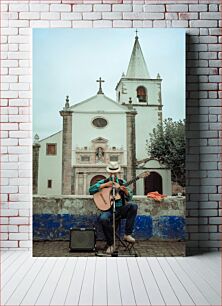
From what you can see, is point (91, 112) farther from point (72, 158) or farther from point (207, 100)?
point (207, 100)

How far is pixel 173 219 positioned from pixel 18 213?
5.06ft

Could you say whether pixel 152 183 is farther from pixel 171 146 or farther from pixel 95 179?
pixel 95 179

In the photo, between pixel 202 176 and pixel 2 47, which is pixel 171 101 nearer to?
pixel 202 176

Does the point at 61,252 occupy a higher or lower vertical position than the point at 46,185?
lower

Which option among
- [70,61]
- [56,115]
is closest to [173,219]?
[56,115]

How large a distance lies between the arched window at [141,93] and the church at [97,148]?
99 mm

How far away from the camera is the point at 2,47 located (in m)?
5.41

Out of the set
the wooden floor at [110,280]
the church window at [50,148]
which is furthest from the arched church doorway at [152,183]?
the church window at [50,148]

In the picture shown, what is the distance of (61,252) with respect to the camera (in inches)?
205

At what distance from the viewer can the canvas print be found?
525cm

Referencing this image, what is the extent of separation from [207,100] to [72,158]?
1485mm

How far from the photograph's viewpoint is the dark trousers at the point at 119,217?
5.20 m

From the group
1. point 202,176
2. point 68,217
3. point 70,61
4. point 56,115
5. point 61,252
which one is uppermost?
point 70,61

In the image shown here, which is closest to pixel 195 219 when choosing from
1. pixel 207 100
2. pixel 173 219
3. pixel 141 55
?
pixel 173 219
